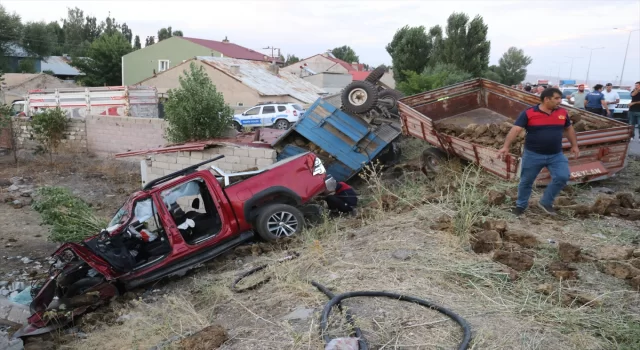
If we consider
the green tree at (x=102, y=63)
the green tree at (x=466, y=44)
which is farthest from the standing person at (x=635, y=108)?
the green tree at (x=102, y=63)

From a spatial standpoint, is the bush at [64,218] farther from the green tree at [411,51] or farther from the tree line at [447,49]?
the green tree at [411,51]

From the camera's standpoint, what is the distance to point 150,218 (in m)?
6.71

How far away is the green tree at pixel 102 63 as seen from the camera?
153 ft

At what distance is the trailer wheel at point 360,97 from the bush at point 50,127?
1128 cm

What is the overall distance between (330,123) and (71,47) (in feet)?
259

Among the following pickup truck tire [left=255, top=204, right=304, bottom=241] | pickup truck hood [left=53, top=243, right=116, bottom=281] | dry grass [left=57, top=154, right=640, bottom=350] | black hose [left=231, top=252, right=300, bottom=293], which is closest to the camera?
dry grass [left=57, top=154, right=640, bottom=350]

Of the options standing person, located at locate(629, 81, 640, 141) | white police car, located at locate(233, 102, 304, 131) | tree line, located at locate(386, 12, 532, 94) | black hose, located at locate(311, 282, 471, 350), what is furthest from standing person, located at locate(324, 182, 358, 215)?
tree line, located at locate(386, 12, 532, 94)

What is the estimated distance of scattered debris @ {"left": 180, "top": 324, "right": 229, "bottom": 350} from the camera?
3721 mm

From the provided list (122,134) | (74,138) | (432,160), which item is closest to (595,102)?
(432,160)

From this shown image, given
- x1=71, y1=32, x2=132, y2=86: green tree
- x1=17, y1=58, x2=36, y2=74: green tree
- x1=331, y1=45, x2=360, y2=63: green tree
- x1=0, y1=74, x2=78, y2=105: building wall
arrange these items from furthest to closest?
x1=331, y1=45, x2=360, y2=63: green tree < x1=17, y1=58, x2=36, y2=74: green tree < x1=71, y1=32, x2=132, y2=86: green tree < x1=0, y1=74, x2=78, y2=105: building wall

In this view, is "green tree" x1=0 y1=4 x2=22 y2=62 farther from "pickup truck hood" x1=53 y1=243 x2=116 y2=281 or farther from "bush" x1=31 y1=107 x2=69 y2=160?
"pickup truck hood" x1=53 y1=243 x2=116 y2=281

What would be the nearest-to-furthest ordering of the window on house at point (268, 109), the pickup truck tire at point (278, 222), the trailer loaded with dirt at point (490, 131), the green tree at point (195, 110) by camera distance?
the pickup truck tire at point (278, 222) < the trailer loaded with dirt at point (490, 131) < the green tree at point (195, 110) < the window on house at point (268, 109)

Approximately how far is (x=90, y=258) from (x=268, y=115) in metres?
18.2

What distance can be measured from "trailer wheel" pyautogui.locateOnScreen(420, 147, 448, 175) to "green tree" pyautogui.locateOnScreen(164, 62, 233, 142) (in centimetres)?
594
